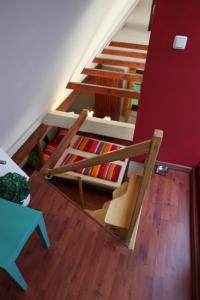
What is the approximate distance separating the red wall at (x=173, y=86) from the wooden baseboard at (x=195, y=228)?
0.21 meters

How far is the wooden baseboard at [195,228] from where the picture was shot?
169 centimetres

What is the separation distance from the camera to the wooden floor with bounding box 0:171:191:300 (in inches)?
64.6

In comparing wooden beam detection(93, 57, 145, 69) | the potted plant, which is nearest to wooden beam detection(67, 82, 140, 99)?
wooden beam detection(93, 57, 145, 69)

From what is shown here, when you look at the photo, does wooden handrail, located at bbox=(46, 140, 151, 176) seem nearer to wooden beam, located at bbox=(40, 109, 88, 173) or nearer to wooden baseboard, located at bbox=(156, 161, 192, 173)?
wooden beam, located at bbox=(40, 109, 88, 173)

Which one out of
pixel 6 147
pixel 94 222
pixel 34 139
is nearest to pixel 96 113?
pixel 34 139

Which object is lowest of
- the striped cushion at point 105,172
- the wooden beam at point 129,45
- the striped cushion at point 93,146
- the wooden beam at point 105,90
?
the striped cushion at point 105,172

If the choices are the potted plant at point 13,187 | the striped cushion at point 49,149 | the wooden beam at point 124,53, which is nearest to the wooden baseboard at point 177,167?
the potted plant at point 13,187

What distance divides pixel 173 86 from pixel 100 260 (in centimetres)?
157

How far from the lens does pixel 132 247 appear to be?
1.89 m

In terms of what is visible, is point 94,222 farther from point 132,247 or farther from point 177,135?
point 177,135

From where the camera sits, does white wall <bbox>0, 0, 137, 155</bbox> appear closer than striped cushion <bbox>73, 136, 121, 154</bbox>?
Yes

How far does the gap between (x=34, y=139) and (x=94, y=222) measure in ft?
6.02

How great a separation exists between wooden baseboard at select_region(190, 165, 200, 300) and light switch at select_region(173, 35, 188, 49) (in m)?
1.30

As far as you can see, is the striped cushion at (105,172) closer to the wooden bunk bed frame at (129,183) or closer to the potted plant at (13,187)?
the wooden bunk bed frame at (129,183)
